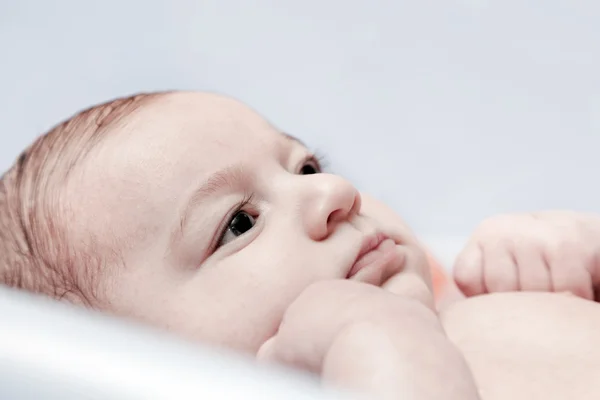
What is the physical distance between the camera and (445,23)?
152cm

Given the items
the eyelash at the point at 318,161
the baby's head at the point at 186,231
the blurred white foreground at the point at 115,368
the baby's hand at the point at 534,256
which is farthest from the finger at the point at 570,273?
the blurred white foreground at the point at 115,368

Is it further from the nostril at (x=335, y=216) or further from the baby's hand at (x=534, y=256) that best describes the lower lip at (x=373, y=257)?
the baby's hand at (x=534, y=256)

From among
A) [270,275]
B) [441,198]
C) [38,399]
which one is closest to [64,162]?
[270,275]

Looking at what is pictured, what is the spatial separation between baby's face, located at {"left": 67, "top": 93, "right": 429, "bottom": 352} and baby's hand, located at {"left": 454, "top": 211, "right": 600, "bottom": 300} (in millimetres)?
167

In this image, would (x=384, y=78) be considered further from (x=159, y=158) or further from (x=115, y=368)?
(x=115, y=368)

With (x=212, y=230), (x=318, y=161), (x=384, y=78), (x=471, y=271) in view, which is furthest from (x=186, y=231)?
(x=384, y=78)

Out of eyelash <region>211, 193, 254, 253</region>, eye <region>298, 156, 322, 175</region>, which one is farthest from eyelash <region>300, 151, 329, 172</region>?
eyelash <region>211, 193, 254, 253</region>

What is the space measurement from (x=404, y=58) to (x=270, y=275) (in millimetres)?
952

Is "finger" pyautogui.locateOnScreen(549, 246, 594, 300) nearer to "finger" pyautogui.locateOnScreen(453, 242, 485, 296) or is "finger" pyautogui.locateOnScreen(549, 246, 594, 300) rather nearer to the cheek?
"finger" pyautogui.locateOnScreen(453, 242, 485, 296)

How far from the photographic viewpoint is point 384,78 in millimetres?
1558

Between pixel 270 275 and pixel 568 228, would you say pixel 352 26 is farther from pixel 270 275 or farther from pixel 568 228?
pixel 270 275

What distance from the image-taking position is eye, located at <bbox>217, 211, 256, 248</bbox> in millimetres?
740

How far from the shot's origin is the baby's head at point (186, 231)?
0.70m

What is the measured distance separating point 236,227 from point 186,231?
0.05 m
